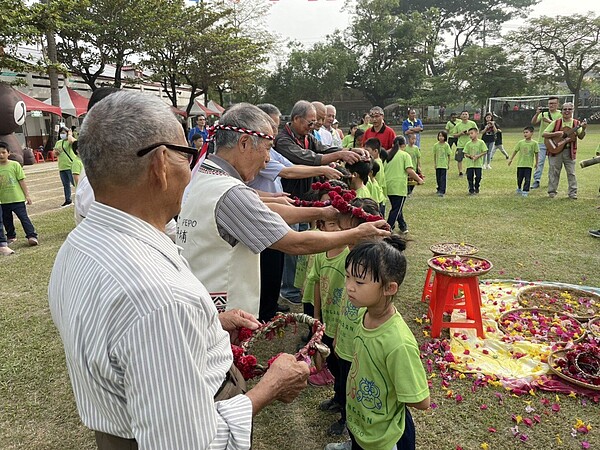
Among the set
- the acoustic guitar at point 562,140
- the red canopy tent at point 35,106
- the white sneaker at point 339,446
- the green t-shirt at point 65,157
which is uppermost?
the red canopy tent at point 35,106

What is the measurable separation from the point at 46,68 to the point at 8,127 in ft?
21.8

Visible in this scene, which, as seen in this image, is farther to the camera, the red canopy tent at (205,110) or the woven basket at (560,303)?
the red canopy tent at (205,110)

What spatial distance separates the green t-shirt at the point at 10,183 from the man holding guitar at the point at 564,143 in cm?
1132

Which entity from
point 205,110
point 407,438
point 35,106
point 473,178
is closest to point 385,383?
point 407,438

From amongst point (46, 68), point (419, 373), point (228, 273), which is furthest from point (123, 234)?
point (46, 68)

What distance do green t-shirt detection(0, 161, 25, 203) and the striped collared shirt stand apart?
26.5 ft

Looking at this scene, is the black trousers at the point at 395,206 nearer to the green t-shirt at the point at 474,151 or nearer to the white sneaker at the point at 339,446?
the green t-shirt at the point at 474,151

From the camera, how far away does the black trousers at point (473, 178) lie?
37.5 feet

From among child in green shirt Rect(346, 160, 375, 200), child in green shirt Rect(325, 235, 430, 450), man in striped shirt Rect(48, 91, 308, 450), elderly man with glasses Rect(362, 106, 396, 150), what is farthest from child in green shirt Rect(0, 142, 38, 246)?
man in striped shirt Rect(48, 91, 308, 450)

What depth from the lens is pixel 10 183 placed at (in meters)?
7.98

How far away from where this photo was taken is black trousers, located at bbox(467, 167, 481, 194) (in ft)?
37.5

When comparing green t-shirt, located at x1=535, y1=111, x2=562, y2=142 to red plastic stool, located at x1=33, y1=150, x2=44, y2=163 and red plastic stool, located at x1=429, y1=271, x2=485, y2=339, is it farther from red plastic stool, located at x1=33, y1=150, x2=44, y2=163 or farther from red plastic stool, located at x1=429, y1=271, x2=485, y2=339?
red plastic stool, located at x1=33, y1=150, x2=44, y2=163

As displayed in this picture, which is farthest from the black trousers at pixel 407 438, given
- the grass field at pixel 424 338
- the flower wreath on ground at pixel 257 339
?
the flower wreath on ground at pixel 257 339

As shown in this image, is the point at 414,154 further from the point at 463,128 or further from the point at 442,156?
the point at 463,128
